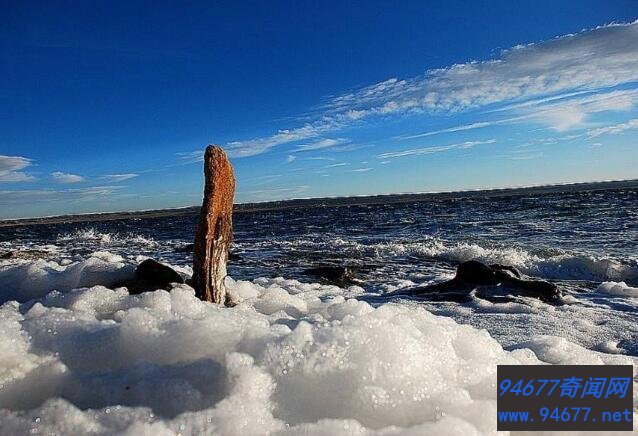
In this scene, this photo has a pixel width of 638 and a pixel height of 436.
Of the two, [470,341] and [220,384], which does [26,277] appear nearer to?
[220,384]

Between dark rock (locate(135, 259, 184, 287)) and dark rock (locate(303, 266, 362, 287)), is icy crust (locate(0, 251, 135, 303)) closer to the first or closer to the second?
dark rock (locate(135, 259, 184, 287))

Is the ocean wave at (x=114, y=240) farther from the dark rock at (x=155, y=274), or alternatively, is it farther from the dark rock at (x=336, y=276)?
the dark rock at (x=155, y=274)

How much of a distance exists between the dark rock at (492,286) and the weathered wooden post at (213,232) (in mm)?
3935

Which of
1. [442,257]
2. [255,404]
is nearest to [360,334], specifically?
[255,404]

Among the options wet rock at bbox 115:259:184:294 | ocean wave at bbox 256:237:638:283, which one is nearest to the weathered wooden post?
wet rock at bbox 115:259:184:294

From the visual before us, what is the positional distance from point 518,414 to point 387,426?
697mm

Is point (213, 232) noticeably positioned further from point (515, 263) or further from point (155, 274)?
point (515, 263)

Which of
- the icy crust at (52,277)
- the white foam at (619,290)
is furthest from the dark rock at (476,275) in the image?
the icy crust at (52,277)

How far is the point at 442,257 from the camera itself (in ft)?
49.7

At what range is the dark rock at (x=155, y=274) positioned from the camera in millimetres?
5652

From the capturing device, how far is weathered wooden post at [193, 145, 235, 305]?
5238 mm

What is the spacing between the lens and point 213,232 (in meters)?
5.30

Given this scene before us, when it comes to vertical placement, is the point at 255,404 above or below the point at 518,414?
above

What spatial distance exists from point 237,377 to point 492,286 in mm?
6561
